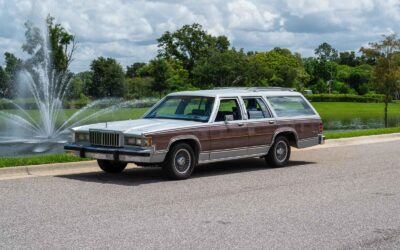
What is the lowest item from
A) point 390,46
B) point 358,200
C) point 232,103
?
point 358,200

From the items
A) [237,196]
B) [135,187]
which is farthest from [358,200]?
[135,187]

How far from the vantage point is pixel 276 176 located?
1296 centimetres

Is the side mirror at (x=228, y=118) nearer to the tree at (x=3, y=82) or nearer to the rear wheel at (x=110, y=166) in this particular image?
the rear wheel at (x=110, y=166)

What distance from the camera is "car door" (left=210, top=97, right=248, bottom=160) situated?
12.8m

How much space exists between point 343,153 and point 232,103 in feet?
16.1

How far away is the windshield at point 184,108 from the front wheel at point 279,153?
6.19 feet

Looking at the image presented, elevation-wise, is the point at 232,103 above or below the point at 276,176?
above

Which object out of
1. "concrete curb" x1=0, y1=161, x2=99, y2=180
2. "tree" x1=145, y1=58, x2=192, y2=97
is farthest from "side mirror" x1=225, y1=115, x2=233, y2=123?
"tree" x1=145, y1=58, x2=192, y2=97

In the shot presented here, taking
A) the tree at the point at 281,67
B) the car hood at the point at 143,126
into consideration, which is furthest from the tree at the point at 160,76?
the car hood at the point at 143,126

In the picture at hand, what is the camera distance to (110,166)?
12906 millimetres

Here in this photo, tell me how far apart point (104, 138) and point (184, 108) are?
A: 78.9 inches

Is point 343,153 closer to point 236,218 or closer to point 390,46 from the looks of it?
point 236,218

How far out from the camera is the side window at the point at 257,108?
13.9 meters

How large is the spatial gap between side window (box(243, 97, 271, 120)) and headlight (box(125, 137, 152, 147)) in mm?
3054
